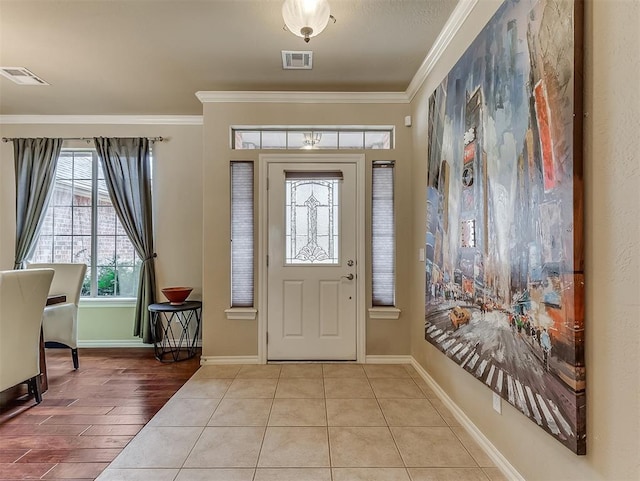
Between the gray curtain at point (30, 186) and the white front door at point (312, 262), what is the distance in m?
2.82

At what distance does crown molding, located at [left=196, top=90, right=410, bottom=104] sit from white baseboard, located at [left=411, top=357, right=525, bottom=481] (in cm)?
266

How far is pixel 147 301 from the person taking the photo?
13.0 feet

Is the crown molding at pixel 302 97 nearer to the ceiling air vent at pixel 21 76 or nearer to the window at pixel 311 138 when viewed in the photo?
the window at pixel 311 138

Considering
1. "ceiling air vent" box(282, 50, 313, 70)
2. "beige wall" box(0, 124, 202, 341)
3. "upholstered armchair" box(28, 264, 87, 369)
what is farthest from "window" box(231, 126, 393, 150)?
"upholstered armchair" box(28, 264, 87, 369)

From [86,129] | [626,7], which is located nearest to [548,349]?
[626,7]

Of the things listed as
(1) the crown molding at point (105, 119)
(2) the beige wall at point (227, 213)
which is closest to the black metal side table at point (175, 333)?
(2) the beige wall at point (227, 213)

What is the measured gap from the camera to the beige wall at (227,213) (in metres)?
3.46

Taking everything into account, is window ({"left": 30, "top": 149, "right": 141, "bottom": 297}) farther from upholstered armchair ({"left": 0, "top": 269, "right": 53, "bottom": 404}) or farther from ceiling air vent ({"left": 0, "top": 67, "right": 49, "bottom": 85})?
upholstered armchair ({"left": 0, "top": 269, "right": 53, "bottom": 404})

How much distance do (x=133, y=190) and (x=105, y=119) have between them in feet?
3.12

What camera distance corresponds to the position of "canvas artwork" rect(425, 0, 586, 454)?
1.29 meters

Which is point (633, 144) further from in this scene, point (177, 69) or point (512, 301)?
point (177, 69)

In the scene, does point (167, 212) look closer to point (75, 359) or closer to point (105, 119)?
point (105, 119)

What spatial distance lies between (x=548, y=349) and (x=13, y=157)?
18.2 feet

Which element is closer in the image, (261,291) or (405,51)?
(405,51)
